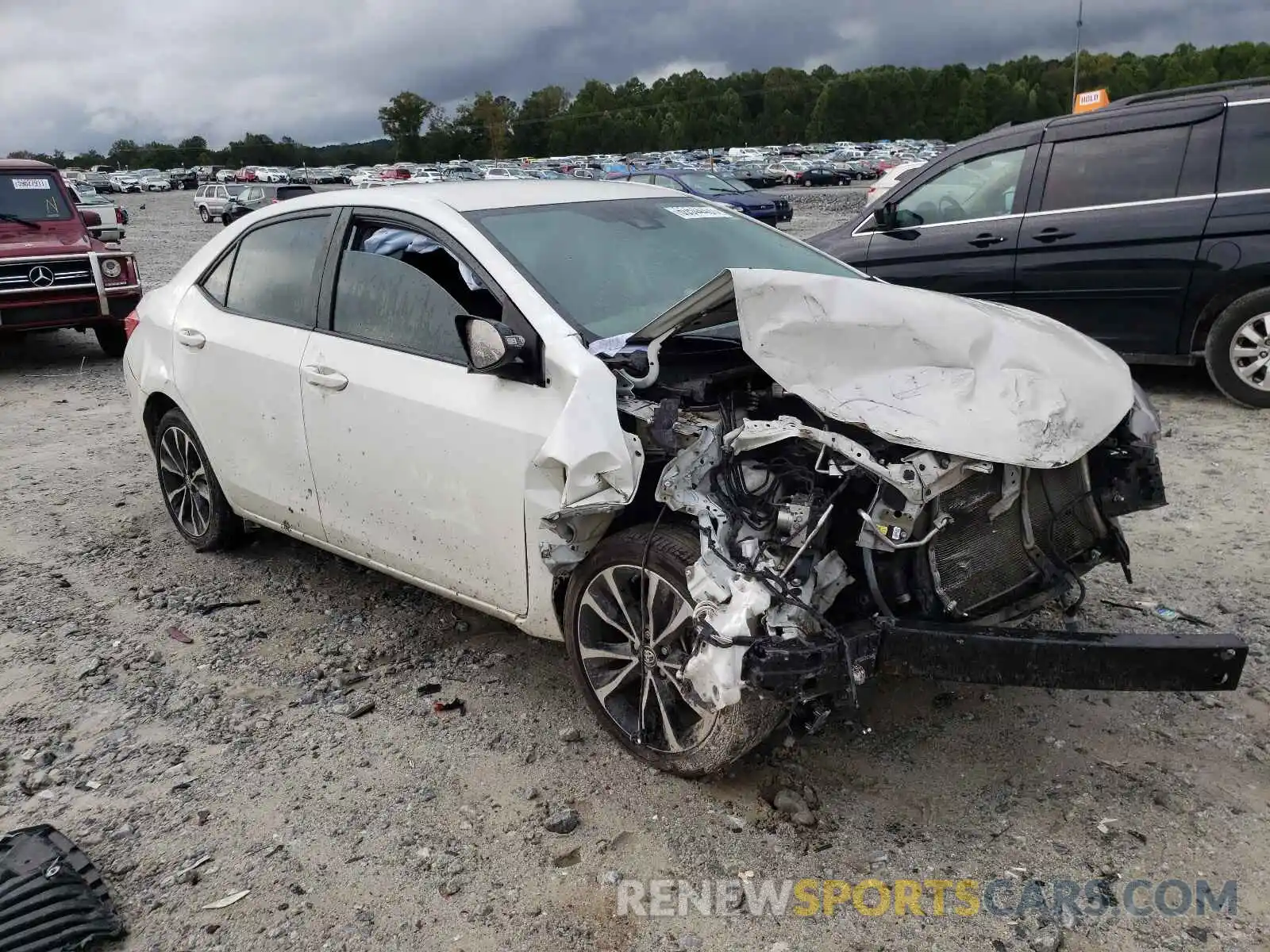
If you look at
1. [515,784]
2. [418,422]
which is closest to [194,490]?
[418,422]

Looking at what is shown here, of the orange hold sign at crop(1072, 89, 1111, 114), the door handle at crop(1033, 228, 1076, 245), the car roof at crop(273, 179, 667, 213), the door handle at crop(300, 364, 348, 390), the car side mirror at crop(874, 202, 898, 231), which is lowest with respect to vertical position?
the door handle at crop(300, 364, 348, 390)

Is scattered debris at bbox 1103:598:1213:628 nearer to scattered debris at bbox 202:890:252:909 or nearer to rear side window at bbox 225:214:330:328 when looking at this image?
scattered debris at bbox 202:890:252:909

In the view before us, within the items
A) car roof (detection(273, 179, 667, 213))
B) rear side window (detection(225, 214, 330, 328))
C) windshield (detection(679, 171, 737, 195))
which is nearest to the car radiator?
car roof (detection(273, 179, 667, 213))

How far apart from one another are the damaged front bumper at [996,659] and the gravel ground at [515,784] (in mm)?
Answer: 480

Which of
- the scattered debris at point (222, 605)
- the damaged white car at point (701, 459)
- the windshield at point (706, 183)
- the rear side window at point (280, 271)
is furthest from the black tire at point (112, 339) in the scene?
the windshield at point (706, 183)

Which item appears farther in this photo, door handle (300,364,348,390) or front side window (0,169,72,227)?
front side window (0,169,72,227)

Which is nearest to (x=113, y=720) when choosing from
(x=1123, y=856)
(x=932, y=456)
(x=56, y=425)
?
(x=932, y=456)

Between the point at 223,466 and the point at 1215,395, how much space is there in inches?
239

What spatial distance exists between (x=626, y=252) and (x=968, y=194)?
14.6ft

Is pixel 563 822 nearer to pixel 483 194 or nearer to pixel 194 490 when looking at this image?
pixel 483 194

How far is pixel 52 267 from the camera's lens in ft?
33.2

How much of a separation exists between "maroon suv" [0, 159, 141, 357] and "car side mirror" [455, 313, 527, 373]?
8.73 metres

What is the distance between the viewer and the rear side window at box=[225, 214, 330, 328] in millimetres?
4129

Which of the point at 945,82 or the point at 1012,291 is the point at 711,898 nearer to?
the point at 1012,291
